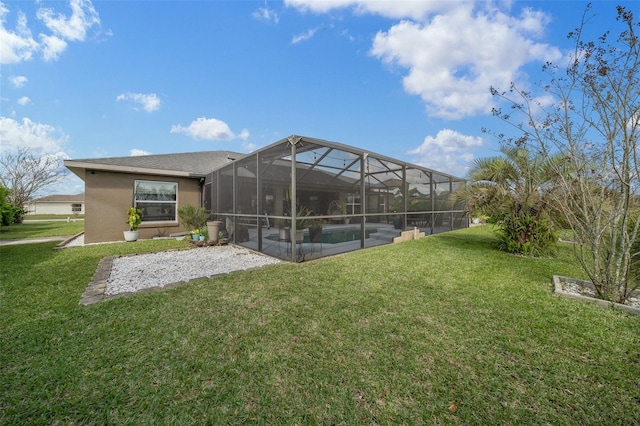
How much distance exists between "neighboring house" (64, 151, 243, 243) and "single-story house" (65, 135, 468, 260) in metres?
0.03

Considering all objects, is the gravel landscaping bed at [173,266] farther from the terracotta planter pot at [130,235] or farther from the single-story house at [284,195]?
the terracotta planter pot at [130,235]

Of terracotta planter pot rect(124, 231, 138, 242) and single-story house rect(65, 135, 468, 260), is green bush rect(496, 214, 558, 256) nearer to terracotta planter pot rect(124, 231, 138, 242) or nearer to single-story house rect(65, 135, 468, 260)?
single-story house rect(65, 135, 468, 260)

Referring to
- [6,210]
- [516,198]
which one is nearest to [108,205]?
[6,210]

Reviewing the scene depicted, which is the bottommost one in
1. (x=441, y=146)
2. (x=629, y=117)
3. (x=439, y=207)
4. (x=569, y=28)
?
(x=439, y=207)

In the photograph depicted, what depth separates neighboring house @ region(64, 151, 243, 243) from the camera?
8695mm

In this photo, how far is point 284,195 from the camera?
20.7ft

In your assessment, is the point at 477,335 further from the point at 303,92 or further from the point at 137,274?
the point at 303,92

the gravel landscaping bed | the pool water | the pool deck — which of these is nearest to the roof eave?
the gravel landscaping bed

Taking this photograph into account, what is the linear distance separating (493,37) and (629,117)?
4775 mm

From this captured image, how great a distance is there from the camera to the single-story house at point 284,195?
6.37 m

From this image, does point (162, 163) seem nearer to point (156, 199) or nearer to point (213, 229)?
point (156, 199)

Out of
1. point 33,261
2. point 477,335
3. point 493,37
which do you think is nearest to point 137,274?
point 33,261

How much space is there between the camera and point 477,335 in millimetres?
2594

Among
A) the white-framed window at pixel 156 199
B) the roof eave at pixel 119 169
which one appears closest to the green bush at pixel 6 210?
the roof eave at pixel 119 169
